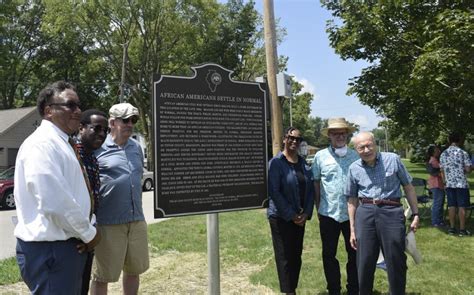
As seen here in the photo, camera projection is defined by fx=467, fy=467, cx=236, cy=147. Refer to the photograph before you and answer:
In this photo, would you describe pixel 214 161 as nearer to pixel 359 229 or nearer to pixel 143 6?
pixel 359 229

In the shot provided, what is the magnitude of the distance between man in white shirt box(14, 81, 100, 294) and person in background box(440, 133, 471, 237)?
23.4 feet

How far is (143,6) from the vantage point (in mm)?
28078

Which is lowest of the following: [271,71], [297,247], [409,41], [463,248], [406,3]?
[463,248]

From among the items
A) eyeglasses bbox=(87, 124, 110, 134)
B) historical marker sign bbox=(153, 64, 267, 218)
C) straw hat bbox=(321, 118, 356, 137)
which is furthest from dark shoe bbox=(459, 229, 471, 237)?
eyeglasses bbox=(87, 124, 110, 134)

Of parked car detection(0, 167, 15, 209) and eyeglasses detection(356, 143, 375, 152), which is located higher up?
eyeglasses detection(356, 143, 375, 152)

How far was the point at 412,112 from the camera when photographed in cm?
1148

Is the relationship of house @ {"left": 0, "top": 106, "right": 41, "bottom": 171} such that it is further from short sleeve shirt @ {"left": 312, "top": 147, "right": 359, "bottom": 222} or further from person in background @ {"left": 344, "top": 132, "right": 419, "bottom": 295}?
person in background @ {"left": 344, "top": 132, "right": 419, "bottom": 295}

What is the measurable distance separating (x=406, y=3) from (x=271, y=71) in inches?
132

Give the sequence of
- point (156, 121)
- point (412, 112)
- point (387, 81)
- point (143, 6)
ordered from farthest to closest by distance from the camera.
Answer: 1. point (143, 6)
2. point (412, 112)
3. point (387, 81)
4. point (156, 121)

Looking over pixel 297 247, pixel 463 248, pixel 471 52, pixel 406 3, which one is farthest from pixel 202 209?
pixel 406 3

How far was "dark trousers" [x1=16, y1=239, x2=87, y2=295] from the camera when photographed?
2.55 m

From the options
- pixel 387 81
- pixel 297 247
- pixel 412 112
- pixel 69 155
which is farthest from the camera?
pixel 412 112

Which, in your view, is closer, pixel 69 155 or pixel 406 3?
pixel 69 155

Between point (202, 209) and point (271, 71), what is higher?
point (271, 71)
